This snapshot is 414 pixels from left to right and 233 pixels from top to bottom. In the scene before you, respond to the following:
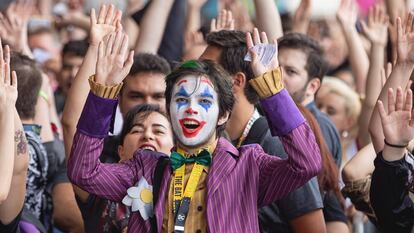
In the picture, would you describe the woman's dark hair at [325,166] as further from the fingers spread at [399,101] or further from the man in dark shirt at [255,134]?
the fingers spread at [399,101]

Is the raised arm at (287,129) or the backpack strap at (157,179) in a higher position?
the raised arm at (287,129)

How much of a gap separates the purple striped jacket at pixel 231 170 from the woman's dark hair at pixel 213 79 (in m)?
0.17

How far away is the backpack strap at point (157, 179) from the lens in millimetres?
5465

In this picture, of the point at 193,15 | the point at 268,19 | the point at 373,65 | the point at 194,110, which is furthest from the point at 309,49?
the point at 193,15

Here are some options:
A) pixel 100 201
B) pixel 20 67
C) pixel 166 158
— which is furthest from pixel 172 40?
pixel 166 158

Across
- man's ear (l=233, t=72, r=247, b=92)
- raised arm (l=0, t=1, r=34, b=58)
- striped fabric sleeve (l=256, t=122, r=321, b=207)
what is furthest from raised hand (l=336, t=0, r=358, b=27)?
striped fabric sleeve (l=256, t=122, r=321, b=207)

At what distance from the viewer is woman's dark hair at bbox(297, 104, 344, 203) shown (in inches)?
258

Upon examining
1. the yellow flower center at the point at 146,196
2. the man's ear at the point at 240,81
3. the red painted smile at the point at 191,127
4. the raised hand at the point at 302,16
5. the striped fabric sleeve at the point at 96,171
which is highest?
the raised hand at the point at 302,16

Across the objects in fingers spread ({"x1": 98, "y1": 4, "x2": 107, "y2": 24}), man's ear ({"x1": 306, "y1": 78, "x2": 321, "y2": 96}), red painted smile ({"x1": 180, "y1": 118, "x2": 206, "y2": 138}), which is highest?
fingers spread ({"x1": 98, "y1": 4, "x2": 107, "y2": 24})

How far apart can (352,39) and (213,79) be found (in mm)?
3410

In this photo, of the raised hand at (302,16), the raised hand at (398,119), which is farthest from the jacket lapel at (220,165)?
the raised hand at (302,16)

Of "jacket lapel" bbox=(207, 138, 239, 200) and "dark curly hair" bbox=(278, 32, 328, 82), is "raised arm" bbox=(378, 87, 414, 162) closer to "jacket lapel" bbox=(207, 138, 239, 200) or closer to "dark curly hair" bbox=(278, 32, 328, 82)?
"jacket lapel" bbox=(207, 138, 239, 200)

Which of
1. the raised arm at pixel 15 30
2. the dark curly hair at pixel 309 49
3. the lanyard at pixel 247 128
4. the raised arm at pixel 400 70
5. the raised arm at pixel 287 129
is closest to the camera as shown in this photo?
the raised arm at pixel 287 129

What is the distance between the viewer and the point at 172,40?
351 inches
